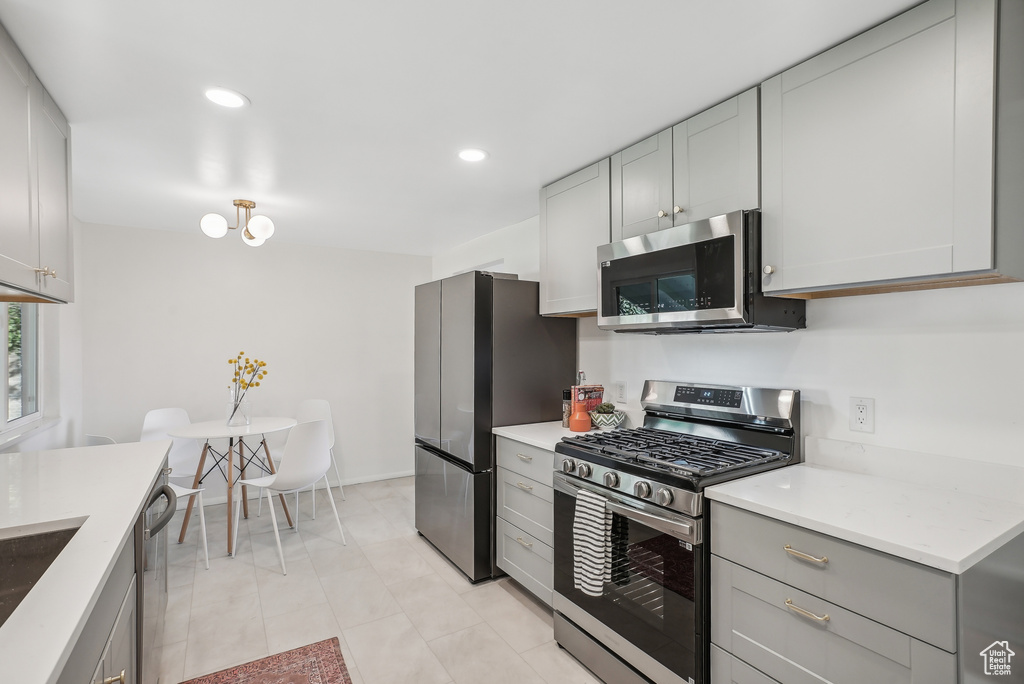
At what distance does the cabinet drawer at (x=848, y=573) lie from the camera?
1.13m

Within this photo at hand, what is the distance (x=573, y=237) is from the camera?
9.02 feet

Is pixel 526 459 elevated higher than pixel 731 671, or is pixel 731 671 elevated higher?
pixel 526 459

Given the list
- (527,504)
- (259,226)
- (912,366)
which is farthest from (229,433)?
(912,366)

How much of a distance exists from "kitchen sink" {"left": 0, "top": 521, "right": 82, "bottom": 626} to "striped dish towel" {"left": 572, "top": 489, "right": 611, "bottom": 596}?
1.60 metres

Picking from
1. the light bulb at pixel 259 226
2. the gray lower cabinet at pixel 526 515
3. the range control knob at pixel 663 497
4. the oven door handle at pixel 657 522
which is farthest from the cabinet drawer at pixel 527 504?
the light bulb at pixel 259 226

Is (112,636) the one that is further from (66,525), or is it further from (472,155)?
(472,155)

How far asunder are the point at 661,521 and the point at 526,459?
37.8 inches

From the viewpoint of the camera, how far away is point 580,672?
2.08 m

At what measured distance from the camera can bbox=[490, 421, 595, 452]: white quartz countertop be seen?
8.08ft

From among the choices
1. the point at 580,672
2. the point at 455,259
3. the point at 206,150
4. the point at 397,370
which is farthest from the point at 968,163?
the point at 397,370

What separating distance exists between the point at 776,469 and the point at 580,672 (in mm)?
Answer: 1156

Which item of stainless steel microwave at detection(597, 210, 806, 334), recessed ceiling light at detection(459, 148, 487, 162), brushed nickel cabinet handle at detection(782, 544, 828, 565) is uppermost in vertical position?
recessed ceiling light at detection(459, 148, 487, 162)

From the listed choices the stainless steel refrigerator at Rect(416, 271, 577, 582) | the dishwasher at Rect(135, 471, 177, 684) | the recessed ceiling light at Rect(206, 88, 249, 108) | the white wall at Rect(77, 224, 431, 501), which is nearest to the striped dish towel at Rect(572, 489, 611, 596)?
the stainless steel refrigerator at Rect(416, 271, 577, 582)

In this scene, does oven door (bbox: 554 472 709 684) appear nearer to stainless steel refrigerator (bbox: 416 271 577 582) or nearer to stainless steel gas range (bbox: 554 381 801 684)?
stainless steel gas range (bbox: 554 381 801 684)
